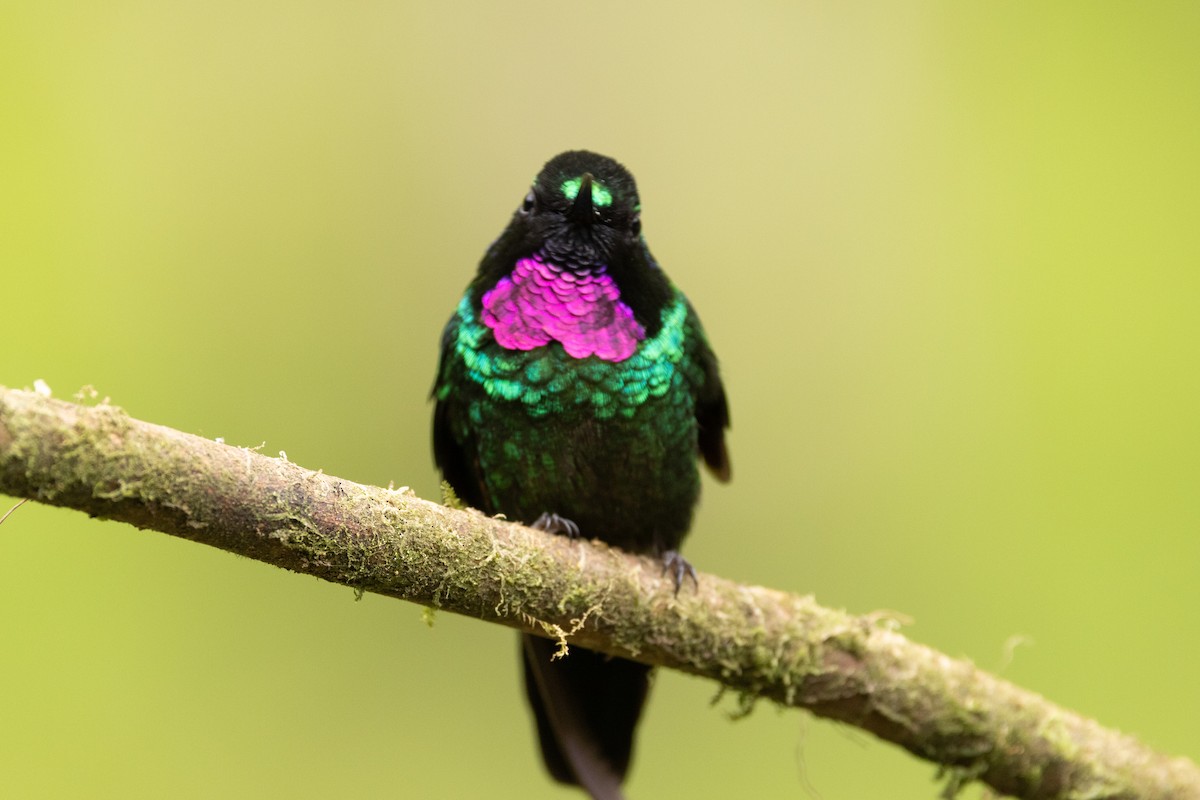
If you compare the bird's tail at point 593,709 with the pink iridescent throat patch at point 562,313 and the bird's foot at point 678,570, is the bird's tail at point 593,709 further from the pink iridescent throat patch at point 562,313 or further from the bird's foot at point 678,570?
the pink iridescent throat patch at point 562,313

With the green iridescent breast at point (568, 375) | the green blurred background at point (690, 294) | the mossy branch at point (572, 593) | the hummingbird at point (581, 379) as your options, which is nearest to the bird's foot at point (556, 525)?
the hummingbird at point (581, 379)

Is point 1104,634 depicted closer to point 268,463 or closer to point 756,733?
point 756,733

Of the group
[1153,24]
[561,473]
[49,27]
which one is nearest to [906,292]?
[1153,24]

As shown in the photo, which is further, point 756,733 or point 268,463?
point 756,733

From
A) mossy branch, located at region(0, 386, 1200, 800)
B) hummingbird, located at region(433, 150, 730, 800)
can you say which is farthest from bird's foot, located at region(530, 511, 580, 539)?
mossy branch, located at region(0, 386, 1200, 800)

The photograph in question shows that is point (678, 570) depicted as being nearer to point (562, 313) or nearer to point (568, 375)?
point (568, 375)

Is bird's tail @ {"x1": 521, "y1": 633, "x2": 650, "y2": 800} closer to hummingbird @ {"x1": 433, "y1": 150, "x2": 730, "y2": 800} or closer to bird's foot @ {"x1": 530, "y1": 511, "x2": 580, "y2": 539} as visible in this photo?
hummingbird @ {"x1": 433, "y1": 150, "x2": 730, "y2": 800}
